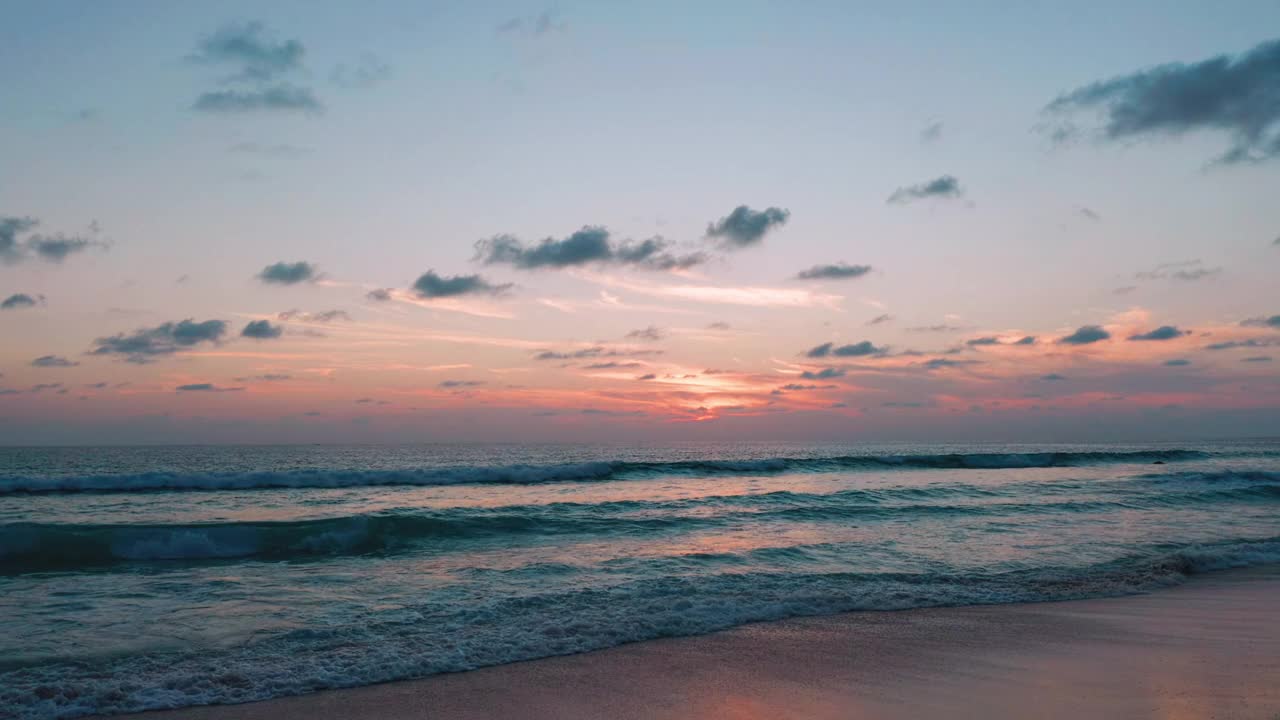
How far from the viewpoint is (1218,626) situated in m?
10.6

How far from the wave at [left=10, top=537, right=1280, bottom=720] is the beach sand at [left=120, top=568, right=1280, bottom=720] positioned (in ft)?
1.41

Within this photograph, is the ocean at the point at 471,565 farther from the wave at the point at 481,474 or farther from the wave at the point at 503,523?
the wave at the point at 481,474

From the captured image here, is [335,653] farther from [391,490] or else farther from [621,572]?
[391,490]

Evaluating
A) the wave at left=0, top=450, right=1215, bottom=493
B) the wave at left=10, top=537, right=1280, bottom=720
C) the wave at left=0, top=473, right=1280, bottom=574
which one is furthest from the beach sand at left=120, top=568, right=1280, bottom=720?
the wave at left=0, top=450, right=1215, bottom=493

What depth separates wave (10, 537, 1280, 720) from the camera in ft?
26.0

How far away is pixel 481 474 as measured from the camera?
39.1 meters

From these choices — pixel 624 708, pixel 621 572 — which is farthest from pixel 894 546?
pixel 624 708

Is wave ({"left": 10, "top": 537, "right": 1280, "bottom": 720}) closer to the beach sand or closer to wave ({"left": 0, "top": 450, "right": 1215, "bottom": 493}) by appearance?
the beach sand

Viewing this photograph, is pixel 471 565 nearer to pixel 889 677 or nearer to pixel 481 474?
pixel 889 677

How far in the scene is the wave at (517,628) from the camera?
793 cm

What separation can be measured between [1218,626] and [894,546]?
810 cm

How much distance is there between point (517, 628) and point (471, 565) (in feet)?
18.9

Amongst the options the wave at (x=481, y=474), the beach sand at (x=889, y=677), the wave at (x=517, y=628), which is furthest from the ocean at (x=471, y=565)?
the beach sand at (x=889, y=677)

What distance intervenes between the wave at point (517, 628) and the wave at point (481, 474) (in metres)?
25.9
